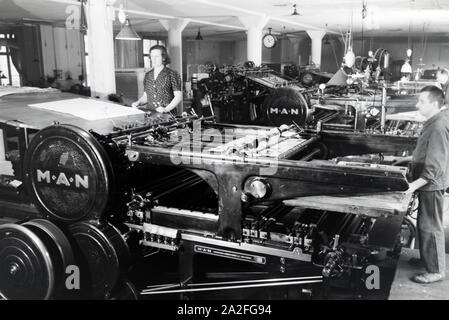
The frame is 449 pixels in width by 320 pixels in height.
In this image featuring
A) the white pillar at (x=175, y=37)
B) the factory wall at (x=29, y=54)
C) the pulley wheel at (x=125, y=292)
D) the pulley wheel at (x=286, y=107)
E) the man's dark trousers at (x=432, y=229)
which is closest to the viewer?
the pulley wheel at (x=125, y=292)

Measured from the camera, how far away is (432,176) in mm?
2779

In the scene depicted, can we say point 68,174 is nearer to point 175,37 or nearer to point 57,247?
point 57,247

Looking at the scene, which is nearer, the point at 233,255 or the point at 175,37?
the point at 233,255

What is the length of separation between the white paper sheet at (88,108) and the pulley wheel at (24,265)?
2.89ft

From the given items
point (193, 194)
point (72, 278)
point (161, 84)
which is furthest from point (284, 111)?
point (72, 278)

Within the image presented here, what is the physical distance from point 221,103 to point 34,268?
7.16 meters

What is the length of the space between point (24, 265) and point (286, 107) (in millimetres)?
5510

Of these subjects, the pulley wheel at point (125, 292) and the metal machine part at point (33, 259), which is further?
the pulley wheel at point (125, 292)

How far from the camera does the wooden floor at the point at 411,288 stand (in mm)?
2734

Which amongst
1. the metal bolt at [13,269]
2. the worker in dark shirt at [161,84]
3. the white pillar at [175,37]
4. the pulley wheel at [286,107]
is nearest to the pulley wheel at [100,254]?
the metal bolt at [13,269]

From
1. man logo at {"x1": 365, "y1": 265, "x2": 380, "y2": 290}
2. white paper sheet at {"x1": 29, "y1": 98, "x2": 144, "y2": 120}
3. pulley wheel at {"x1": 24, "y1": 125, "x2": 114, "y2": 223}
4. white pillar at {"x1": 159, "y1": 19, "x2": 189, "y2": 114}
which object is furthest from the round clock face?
man logo at {"x1": 365, "y1": 265, "x2": 380, "y2": 290}

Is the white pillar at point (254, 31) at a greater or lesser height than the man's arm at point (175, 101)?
greater

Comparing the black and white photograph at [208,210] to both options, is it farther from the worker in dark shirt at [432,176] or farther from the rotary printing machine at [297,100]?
the rotary printing machine at [297,100]

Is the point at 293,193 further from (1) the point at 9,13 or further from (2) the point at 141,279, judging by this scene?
(1) the point at 9,13
